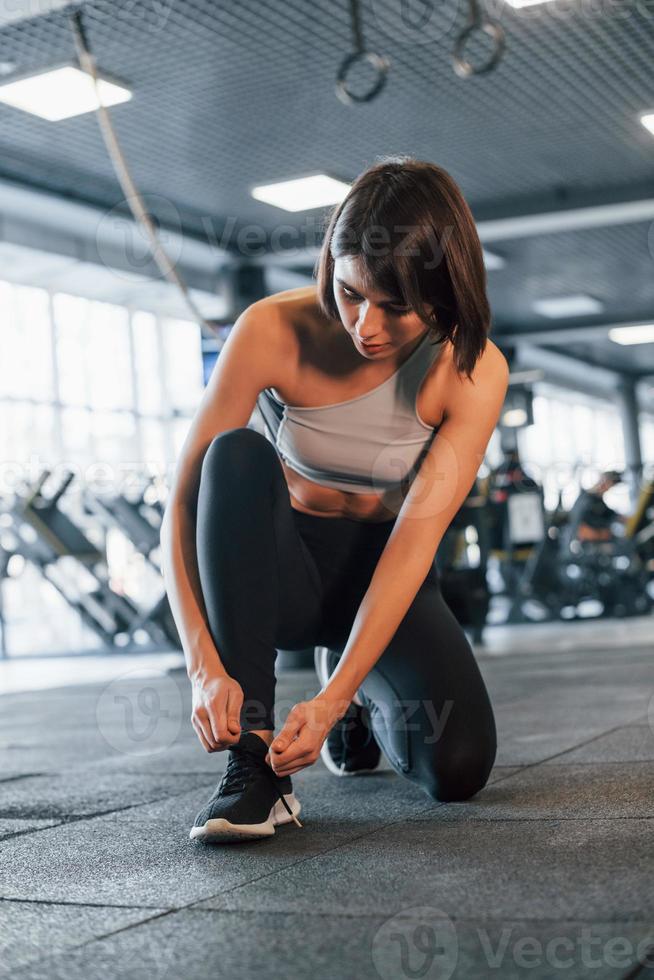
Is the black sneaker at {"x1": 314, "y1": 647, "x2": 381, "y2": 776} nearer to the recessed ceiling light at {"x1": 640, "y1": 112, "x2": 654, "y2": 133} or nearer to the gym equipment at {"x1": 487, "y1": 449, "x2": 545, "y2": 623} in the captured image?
the recessed ceiling light at {"x1": 640, "y1": 112, "x2": 654, "y2": 133}

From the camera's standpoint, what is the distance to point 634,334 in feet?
40.1

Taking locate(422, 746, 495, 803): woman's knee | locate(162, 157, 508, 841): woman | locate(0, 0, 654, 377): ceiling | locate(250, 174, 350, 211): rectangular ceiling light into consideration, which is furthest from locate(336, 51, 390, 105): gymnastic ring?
locate(250, 174, 350, 211): rectangular ceiling light

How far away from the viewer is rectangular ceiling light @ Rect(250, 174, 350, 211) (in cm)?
680

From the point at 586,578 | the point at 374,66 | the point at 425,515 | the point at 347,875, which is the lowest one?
the point at 347,875

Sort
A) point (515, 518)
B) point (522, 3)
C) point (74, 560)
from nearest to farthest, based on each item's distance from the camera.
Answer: point (522, 3)
point (74, 560)
point (515, 518)

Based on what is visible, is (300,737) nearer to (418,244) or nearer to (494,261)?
(418,244)

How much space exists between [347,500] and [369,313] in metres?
0.45

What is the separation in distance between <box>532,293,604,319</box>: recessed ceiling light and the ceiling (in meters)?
1.85

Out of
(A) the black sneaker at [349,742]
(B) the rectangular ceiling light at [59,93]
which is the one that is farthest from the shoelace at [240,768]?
(B) the rectangular ceiling light at [59,93]

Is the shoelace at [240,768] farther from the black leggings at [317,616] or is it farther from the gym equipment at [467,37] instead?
the gym equipment at [467,37]

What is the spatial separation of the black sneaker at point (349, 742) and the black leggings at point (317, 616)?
5.4 inches

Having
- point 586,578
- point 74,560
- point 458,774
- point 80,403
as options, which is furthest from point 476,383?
point 80,403

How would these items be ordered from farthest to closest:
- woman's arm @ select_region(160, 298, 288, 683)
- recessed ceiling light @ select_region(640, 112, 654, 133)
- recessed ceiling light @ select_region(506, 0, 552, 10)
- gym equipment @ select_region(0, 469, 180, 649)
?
gym equipment @ select_region(0, 469, 180, 649) → recessed ceiling light @ select_region(640, 112, 654, 133) → recessed ceiling light @ select_region(506, 0, 552, 10) → woman's arm @ select_region(160, 298, 288, 683)

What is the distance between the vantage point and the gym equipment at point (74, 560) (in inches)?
255
